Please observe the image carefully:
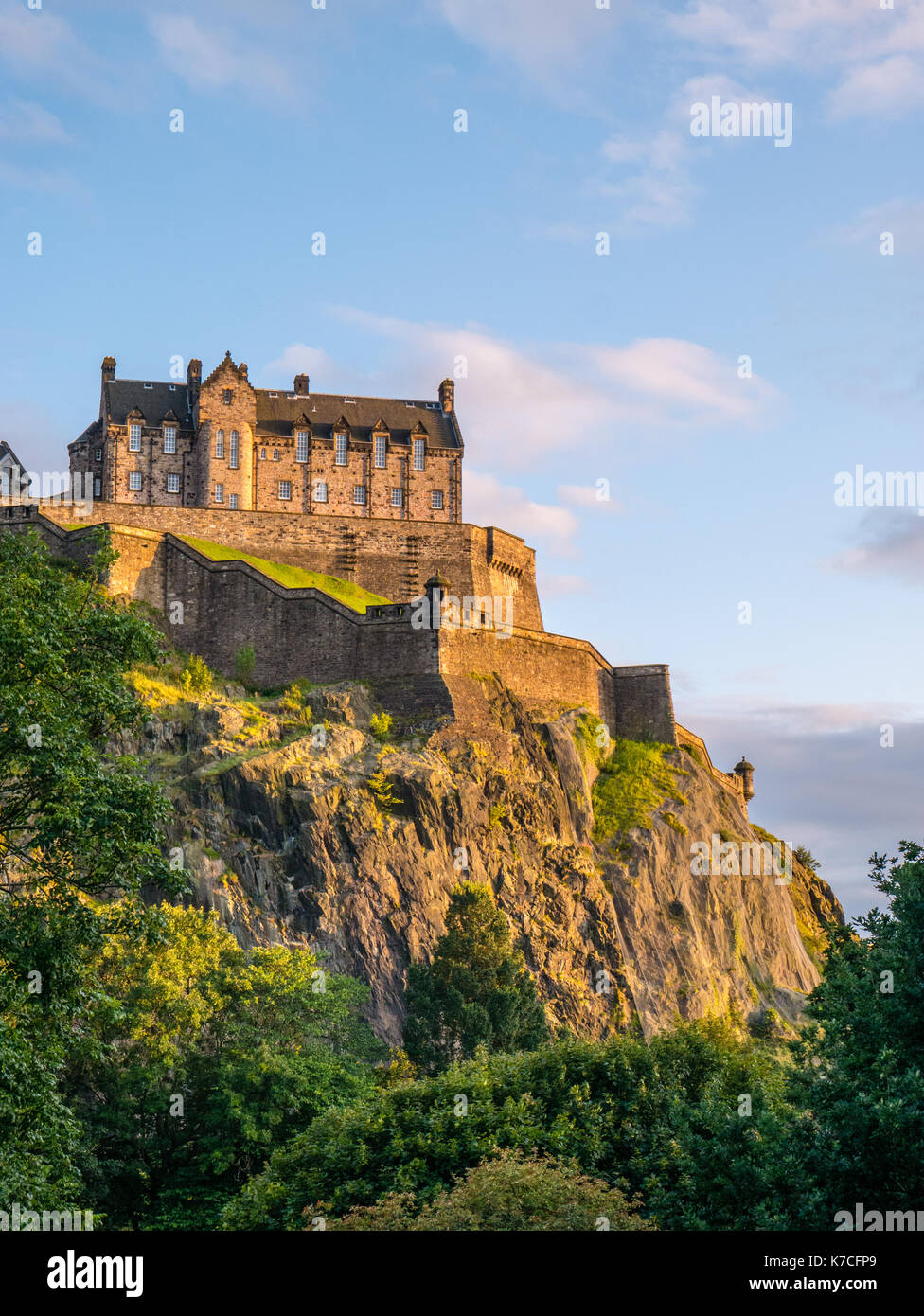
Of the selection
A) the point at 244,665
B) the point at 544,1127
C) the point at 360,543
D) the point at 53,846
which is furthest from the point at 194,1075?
the point at 360,543

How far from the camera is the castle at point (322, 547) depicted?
207 feet

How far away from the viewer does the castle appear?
63.2 m

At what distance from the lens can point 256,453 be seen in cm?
8556

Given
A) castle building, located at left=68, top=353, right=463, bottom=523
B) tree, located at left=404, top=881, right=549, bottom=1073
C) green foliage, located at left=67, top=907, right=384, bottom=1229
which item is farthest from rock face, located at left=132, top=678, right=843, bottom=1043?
castle building, located at left=68, top=353, right=463, bottom=523

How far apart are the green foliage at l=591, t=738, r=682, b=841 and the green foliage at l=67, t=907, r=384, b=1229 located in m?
25.9

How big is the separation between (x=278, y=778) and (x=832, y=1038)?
3270 cm

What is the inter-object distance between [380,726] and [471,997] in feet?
50.5

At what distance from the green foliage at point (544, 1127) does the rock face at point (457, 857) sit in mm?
18350

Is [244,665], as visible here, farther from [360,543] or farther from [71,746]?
[71,746]

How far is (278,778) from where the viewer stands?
182ft

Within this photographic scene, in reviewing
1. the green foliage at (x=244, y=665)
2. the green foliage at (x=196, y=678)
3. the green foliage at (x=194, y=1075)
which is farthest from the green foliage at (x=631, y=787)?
the green foliage at (x=194, y=1075)

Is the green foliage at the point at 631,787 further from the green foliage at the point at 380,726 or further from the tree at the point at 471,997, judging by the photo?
the tree at the point at 471,997

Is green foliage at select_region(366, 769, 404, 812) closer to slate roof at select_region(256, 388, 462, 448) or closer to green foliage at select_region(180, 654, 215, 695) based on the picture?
green foliage at select_region(180, 654, 215, 695)

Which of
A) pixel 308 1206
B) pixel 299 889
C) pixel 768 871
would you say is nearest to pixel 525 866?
pixel 299 889
